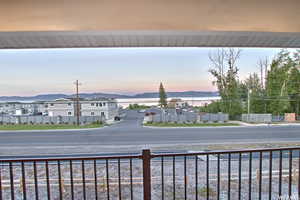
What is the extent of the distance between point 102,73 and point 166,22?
6.48ft

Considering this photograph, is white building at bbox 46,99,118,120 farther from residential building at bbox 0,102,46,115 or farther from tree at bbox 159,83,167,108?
tree at bbox 159,83,167,108

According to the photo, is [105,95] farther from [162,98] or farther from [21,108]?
[21,108]

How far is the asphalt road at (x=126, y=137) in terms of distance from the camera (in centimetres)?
311

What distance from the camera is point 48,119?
256 centimetres

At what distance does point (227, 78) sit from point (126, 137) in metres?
2.49

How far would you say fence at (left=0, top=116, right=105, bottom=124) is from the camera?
7.54 ft

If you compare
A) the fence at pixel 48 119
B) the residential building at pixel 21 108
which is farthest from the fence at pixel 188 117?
the residential building at pixel 21 108

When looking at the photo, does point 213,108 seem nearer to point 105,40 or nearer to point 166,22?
point 166,22

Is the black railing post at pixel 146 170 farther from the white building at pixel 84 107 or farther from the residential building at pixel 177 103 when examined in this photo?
the white building at pixel 84 107

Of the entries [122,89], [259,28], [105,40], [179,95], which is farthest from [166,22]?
[122,89]

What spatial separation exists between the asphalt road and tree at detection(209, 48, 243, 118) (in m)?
0.66

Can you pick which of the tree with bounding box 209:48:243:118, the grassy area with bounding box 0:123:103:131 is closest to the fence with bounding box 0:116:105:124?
the grassy area with bounding box 0:123:103:131

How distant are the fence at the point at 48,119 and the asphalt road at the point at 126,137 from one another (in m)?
0.48

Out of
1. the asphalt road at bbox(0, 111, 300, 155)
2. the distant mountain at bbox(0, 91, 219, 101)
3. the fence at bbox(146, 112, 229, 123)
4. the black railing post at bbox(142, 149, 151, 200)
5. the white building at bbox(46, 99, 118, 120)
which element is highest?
the distant mountain at bbox(0, 91, 219, 101)
